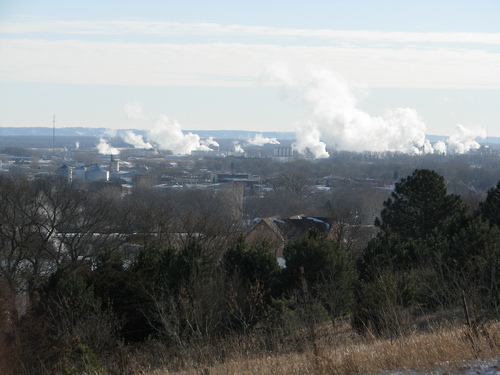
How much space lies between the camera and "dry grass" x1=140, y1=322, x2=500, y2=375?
6.70 m

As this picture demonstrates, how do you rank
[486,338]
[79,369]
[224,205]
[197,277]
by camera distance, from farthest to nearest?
[224,205]
[197,277]
[79,369]
[486,338]

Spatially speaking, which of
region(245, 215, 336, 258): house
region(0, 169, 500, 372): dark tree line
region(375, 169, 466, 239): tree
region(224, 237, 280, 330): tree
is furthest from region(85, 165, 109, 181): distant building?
region(224, 237, 280, 330): tree

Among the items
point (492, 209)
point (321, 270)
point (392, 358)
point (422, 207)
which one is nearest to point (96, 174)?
point (422, 207)

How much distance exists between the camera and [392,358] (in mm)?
6852

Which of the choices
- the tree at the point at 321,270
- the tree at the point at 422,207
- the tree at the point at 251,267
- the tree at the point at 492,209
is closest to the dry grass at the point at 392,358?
the tree at the point at 321,270

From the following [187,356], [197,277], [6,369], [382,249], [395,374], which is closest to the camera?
[395,374]

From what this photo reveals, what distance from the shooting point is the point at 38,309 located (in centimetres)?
1547

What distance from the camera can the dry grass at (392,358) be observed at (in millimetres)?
6703

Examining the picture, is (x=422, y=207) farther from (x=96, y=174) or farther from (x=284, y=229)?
(x=96, y=174)

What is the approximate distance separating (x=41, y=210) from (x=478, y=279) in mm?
18902

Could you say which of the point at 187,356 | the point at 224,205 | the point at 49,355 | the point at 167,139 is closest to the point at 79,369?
the point at 187,356

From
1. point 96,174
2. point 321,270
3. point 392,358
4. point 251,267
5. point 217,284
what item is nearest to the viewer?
point 392,358

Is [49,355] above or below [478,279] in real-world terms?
below

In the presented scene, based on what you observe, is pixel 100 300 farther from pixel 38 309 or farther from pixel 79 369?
pixel 79 369
